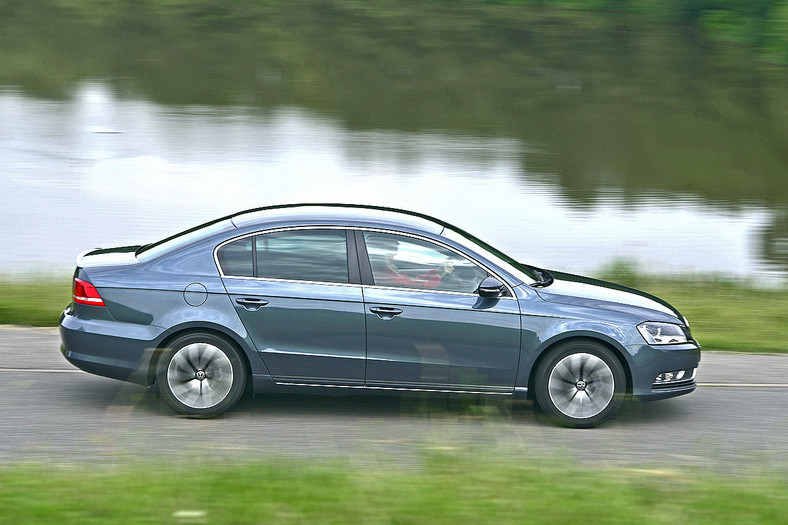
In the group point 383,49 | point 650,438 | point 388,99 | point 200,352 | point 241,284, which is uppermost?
point 383,49

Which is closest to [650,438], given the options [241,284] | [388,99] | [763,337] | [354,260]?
[354,260]

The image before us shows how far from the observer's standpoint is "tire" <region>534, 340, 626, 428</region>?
7.50m

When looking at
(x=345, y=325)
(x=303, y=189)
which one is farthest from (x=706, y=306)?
(x=303, y=189)

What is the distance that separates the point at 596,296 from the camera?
25.5 feet

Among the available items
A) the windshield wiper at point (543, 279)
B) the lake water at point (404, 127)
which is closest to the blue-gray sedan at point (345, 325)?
the windshield wiper at point (543, 279)

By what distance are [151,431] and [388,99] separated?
28.3 metres

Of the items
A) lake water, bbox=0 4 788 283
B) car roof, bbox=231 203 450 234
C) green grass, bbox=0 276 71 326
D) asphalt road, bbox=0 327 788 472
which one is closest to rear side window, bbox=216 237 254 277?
car roof, bbox=231 203 450 234

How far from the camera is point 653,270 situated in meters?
16.1

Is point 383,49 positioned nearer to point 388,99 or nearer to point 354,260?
point 388,99

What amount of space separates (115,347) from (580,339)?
10.5 ft

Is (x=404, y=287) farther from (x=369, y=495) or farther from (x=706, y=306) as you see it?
(x=706, y=306)

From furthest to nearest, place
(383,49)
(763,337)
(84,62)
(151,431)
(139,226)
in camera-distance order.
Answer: (383,49) → (84,62) → (139,226) → (763,337) → (151,431)

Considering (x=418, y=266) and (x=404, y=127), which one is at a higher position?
(x=404, y=127)

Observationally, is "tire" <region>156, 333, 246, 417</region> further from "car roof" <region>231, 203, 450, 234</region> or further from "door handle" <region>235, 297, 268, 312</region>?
"car roof" <region>231, 203, 450, 234</region>
